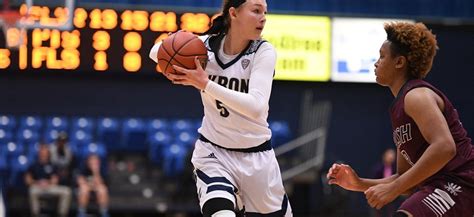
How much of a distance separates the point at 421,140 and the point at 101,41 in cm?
878

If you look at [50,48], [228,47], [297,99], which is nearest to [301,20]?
[297,99]

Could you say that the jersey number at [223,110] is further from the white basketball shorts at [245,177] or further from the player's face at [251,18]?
the player's face at [251,18]

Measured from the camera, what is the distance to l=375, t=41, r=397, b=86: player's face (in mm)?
4129

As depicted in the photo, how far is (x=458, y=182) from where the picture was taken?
3.92 metres

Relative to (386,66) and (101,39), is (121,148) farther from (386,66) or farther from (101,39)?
(386,66)

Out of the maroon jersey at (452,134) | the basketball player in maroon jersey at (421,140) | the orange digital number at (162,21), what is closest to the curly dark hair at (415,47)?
the basketball player in maroon jersey at (421,140)

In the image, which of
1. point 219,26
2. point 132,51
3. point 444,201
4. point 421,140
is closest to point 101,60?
Result: point 132,51

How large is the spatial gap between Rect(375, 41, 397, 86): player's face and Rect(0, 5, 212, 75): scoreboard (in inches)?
319

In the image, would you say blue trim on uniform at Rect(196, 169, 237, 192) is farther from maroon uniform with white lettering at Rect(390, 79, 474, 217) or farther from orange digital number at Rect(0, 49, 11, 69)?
orange digital number at Rect(0, 49, 11, 69)

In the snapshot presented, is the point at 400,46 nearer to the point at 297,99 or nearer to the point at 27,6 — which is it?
the point at 27,6

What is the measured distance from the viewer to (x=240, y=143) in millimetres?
4523

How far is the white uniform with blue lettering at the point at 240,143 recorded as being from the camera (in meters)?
4.48

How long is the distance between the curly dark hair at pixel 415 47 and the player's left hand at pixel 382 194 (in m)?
0.61

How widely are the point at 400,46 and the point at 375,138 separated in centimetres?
1177
